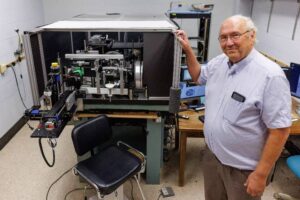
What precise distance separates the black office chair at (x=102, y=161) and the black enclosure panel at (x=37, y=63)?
433 mm

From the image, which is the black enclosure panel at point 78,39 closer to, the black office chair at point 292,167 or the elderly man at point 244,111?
the elderly man at point 244,111

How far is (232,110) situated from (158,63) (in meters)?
0.77

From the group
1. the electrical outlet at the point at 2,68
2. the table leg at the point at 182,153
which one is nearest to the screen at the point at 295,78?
the table leg at the point at 182,153

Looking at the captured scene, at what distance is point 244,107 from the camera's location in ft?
4.21

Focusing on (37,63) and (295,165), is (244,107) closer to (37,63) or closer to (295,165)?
(295,165)

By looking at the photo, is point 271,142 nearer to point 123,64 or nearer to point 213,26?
point 123,64

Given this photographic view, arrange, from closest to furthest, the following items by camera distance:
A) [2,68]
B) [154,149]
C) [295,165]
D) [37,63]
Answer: [37,63] → [295,165] → [154,149] → [2,68]

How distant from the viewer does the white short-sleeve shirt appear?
1224mm

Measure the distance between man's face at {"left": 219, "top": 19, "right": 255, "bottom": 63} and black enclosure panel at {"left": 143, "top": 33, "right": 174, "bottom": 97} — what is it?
1.91 ft

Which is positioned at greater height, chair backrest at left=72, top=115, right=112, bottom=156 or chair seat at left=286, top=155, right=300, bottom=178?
chair backrest at left=72, top=115, right=112, bottom=156

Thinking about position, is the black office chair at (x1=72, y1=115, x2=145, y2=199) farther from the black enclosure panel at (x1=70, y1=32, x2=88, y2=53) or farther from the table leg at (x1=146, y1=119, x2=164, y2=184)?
the black enclosure panel at (x1=70, y1=32, x2=88, y2=53)

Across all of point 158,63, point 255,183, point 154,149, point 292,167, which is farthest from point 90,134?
point 292,167

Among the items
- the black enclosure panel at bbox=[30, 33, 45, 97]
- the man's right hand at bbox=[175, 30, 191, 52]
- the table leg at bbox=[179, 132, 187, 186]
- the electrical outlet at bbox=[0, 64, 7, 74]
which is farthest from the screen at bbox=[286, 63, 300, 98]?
the electrical outlet at bbox=[0, 64, 7, 74]

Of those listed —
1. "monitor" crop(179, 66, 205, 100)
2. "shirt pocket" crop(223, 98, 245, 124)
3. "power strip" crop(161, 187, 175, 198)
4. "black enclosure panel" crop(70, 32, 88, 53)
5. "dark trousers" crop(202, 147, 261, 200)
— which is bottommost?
"power strip" crop(161, 187, 175, 198)
